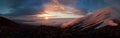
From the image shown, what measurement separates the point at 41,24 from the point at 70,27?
1.24ft

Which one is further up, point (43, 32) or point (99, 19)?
point (99, 19)

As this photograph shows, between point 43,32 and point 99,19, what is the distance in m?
0.75

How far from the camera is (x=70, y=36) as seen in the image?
10.5 feet

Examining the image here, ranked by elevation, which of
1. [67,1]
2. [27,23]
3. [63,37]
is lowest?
[63,37]

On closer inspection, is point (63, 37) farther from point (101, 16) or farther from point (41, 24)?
point (101, 16)

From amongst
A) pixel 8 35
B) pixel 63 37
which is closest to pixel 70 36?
pixel 63 37

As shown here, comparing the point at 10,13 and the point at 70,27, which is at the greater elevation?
the point at 10,13

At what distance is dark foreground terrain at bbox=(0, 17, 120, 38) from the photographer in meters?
3.18

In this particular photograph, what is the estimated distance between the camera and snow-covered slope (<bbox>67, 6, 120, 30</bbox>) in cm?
319

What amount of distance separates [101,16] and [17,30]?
110 cm

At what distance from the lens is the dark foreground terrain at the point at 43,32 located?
10.4 feet

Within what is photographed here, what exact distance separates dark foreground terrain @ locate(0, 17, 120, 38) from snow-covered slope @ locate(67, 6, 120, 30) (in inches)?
2.6

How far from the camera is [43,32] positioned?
3.20 metres

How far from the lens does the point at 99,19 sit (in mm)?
3207
